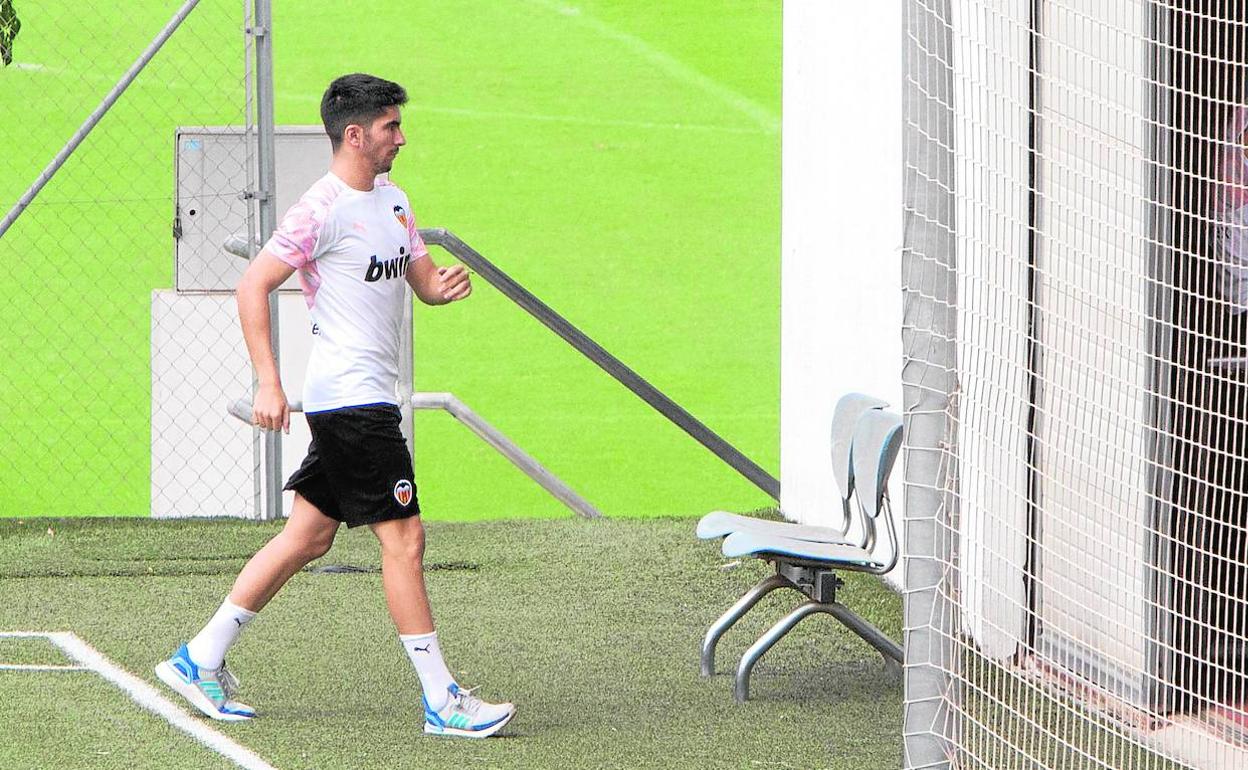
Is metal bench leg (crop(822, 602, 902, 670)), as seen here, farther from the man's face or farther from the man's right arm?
the man's face

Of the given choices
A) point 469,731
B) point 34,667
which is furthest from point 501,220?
point 469,731

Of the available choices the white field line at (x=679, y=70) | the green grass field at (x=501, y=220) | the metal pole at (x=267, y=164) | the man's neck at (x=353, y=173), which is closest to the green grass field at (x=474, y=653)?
the metal pole at (x=267, y=164)

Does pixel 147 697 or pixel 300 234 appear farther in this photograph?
pixel 147 697

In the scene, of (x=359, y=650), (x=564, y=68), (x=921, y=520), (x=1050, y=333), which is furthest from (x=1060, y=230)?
(x=564, y=68)

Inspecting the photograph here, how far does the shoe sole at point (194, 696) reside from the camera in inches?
177

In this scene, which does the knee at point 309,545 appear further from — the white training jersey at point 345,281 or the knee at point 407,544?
the white training jersey at point 345,281

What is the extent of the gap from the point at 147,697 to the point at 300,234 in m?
1.39

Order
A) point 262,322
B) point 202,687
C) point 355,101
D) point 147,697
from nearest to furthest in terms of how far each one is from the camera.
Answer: point 262,322 → point 355,101 → point 202,687 → point 147,697

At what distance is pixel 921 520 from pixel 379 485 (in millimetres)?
1532

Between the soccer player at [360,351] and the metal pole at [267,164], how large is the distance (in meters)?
3.13

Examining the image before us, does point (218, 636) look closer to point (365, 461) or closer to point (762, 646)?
point (365, 461)

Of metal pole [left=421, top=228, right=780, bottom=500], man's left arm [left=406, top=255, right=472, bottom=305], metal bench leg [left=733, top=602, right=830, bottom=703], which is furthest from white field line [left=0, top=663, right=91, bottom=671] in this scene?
metal pole [left=421, top=228, right=780, bottom=500]

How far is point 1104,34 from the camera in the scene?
186 inches

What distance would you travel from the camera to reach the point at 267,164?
7.61 m
